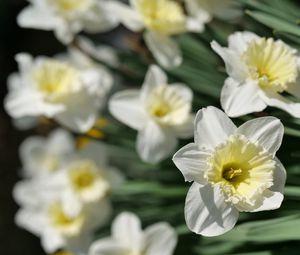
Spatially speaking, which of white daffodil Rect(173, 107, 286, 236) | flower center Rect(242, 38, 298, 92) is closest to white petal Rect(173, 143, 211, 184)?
white daffodil Rect(173, 107, 286, 236)

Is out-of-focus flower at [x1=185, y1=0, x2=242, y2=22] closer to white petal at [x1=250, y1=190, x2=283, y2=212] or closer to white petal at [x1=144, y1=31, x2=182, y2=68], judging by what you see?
white petal at [x1=144, y1=31, x2=182, y2=68]

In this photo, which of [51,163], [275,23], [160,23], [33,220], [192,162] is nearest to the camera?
[192,162]

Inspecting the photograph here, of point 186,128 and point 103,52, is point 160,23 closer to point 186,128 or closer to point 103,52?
point 186,128

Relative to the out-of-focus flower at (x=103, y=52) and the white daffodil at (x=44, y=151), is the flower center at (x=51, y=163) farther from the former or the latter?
the out-of-focus flower at (x=103, y=52)

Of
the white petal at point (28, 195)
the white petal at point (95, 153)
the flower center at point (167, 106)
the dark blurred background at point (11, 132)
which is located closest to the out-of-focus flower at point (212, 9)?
the flower center at point (167, 106)

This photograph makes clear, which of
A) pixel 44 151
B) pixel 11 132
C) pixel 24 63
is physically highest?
pixel 24 63

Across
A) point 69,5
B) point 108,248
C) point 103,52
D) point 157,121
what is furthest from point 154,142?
point 103,52
